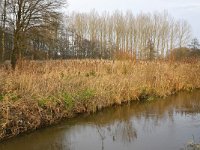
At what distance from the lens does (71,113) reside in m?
9.77

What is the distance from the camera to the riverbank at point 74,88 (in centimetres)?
798

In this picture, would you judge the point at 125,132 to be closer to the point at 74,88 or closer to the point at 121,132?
the point at 121,132

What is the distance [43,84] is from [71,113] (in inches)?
51.3

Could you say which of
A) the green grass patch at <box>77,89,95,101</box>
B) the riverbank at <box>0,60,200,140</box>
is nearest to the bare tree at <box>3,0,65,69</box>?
the riverbank at <box>0,60,200,140</box>

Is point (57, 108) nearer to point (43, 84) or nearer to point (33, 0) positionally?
point (43, 84)

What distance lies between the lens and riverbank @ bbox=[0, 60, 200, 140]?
7.98 m

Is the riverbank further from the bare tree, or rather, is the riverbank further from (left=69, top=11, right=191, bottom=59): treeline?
(left=69, top=11, right=191, bottom=59): treeline

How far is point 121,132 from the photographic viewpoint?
8.32m

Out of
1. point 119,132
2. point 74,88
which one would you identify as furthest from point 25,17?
point 119,132

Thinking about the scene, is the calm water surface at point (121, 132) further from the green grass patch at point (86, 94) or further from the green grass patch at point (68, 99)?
the green grass patch at point (86, 94)

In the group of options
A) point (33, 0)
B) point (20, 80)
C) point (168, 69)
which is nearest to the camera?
point (20, 80)

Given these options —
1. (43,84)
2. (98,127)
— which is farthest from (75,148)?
(43,84)

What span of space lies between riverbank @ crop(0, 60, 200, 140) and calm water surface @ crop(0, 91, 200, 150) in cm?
37

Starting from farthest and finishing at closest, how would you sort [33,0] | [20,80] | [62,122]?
[33,0] → [20,80] → [62,122]
